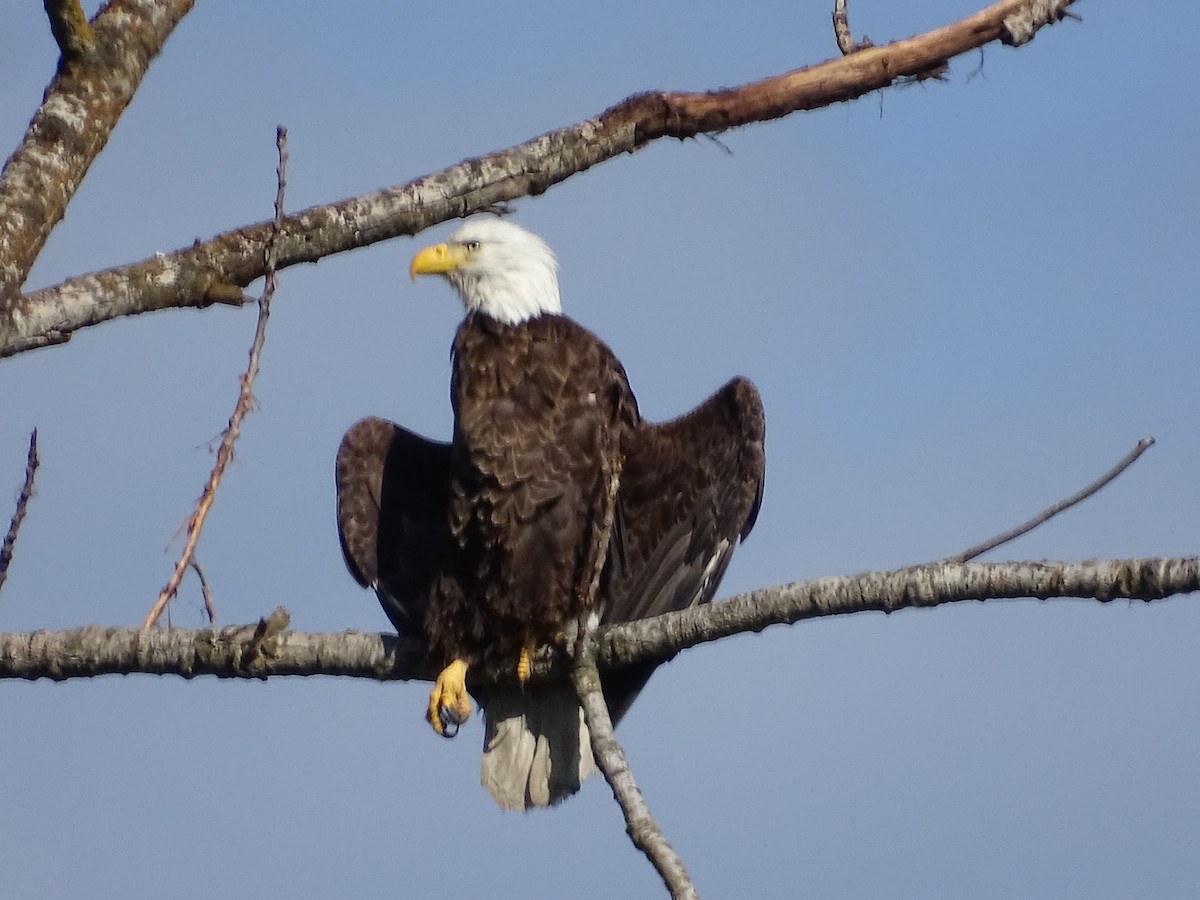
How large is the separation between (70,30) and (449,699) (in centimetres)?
223

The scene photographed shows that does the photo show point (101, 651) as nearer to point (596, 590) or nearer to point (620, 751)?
point (620, 751)

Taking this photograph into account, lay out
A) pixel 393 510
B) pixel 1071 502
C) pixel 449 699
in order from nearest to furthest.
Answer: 1. pixel 1071 502
2. pixel 449 699
3. pixel 393 510

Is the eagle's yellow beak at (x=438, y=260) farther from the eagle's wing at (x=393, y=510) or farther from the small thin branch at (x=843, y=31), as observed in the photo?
the small thin branch at (x=843, y=31)

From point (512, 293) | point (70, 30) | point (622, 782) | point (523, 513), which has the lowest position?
point (622, 782)

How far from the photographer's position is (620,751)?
134 inches

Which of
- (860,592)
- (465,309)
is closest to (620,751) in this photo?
(860,592)

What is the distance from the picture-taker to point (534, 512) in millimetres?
4660

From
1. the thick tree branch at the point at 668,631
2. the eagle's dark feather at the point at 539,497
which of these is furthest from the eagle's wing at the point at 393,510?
the thick tree branch at the point at 668,631

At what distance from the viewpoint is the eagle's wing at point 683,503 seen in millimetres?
4871

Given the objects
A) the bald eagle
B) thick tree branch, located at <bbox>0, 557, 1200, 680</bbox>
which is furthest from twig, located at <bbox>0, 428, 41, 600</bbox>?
the bald eagle

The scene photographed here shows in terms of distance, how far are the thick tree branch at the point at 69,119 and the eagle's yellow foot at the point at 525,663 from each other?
6.88 feet

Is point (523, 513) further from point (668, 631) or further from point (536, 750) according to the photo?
point (668, 631)

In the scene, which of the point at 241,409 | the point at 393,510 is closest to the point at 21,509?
the point at 241,409

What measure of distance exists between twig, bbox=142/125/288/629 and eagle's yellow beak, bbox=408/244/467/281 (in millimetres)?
2167
